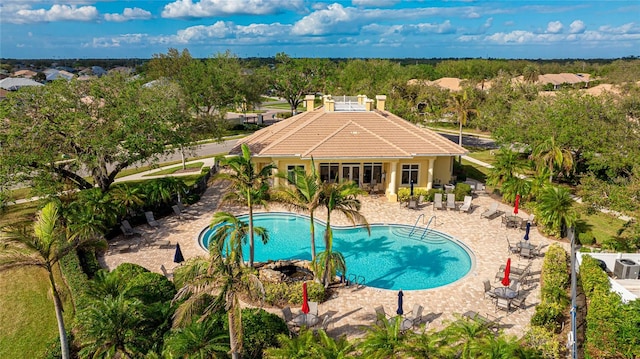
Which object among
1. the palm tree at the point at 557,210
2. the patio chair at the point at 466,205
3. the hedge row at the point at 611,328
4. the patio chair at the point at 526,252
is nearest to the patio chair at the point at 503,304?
the hedge row at the point at 611,328

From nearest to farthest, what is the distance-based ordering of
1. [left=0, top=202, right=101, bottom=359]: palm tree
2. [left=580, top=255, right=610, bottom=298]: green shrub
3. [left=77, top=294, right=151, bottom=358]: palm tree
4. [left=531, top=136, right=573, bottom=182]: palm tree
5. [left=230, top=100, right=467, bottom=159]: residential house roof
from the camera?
[left=0, top=202, right=101, bottom=359]: palm tree, [left=77, top=294, right=151, bottom=358]: palm tree, [left=580, top=255, right=610, bottom=298]: green shrub, [left=230, top=100, right=467, bottom=159]: residential house roof, [left=531, top=136, right=573, bottom=182]: palm tree

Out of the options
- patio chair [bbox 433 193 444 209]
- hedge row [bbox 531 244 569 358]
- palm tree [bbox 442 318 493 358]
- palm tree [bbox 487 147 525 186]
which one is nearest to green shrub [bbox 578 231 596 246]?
hedge row [bbox 531 244 569 358]

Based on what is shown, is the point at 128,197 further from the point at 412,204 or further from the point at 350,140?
the point at 412,204

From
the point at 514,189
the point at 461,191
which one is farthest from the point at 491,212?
→ the point at 461,191

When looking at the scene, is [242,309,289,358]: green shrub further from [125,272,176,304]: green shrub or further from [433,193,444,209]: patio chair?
[433,193,444,209]: patio chair

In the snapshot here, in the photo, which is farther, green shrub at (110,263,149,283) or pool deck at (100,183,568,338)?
green shrub at (110,263,149,283)

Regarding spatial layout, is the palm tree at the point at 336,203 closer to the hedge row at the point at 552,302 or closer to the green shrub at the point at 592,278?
the hedge row at the point at 552,302
